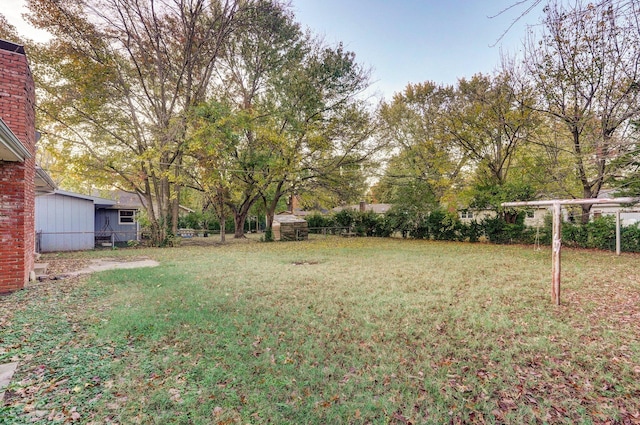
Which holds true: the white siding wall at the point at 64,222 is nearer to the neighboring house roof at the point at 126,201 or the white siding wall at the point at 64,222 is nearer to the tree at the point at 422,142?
the neighboring house roof at the point at 126,201

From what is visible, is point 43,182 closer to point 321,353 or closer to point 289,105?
point 321,353

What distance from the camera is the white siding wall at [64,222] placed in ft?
43.9

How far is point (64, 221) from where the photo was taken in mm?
14047

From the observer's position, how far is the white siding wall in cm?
1339

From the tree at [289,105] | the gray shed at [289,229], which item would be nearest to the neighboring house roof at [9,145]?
the tree at [289,105]

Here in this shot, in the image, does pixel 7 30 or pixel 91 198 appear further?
pixel 91 198

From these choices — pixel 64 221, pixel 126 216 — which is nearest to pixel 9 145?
pixel 64 221

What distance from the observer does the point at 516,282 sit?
695 cm

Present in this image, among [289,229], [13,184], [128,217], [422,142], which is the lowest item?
[289,229]

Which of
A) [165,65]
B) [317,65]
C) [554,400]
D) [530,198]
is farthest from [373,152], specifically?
[554,400]

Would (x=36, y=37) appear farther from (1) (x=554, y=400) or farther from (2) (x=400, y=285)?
(1) (x=554, y=400)

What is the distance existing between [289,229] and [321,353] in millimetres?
15458

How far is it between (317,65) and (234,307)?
14.2m

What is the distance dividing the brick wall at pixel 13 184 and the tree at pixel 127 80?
7.35 m
